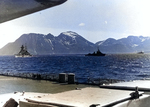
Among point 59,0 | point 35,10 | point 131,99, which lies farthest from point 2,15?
point 131,99

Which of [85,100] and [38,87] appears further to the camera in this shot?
[38,87]

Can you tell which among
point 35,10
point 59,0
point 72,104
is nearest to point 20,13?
point 35,10

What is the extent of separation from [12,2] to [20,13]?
0.71m

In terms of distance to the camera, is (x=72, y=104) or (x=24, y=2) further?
(x=24, y=2)

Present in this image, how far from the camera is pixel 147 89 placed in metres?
4.64

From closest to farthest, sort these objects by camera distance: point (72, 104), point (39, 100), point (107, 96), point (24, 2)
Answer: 1. point (72, 104)
2. point (39, 100)
3. point (107, 96)
4. point (24, 2)

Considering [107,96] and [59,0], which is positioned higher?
[59,0]

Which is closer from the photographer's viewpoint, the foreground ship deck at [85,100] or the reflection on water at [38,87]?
the foreground ship deck at [85,100]

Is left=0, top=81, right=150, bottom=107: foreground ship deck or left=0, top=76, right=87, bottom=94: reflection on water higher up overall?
left=0, top=81, right=150, bottom=107: foreground ship deck

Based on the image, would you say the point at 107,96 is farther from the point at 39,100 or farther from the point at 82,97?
the point at 39,100

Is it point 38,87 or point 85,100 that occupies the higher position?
point 85,100

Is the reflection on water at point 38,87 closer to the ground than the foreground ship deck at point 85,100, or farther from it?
closer to the ground

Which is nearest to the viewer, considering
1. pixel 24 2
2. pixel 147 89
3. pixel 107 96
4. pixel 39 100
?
pixel 39 100

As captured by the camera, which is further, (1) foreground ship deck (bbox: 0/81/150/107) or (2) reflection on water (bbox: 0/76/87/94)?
(2) reflection on water (bbox: 0/76/87/94)
